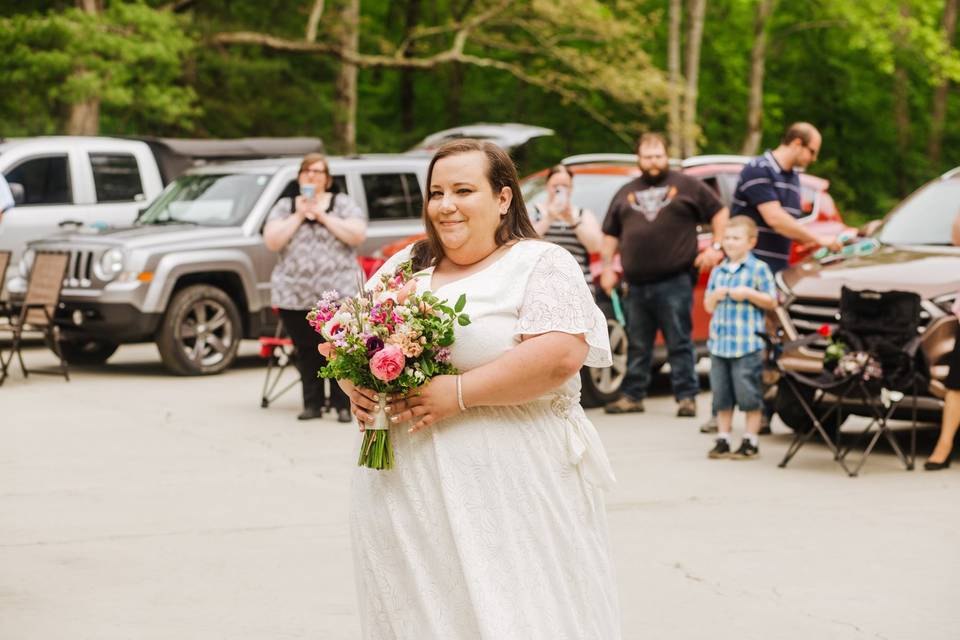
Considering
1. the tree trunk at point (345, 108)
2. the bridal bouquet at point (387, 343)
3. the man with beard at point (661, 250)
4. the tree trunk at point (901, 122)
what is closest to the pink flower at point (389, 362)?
the bridal bouquet at point (387, 343)

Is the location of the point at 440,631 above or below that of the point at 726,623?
above

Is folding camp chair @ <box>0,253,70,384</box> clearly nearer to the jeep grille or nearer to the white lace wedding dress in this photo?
the jeep grille

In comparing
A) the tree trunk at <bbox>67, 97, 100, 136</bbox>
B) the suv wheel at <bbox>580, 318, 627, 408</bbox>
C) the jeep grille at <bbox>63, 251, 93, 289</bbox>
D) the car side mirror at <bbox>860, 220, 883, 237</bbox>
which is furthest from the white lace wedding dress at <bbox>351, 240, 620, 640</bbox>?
the tree trunk at <bbox>67, 97, 100, 136</bbox>

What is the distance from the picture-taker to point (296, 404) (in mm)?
12641

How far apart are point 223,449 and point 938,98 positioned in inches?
1401

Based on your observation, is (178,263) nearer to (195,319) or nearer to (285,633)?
(195,319)

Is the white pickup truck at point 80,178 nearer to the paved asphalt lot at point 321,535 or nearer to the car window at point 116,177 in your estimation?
the car window at point 116,177

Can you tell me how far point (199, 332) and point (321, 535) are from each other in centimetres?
745

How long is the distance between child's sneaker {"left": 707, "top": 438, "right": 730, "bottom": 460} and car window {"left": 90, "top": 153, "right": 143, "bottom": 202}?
31.2ft

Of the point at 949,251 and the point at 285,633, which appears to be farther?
the point at 949,251

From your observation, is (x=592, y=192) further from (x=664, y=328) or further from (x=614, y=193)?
(x=664, y=328)

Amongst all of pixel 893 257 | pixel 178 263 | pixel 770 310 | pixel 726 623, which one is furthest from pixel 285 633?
pixel 178 263

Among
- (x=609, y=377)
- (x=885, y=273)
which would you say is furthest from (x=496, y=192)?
(x=609, y=377)

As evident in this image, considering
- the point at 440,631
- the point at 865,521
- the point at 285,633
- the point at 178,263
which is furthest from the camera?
the point at 178,263
